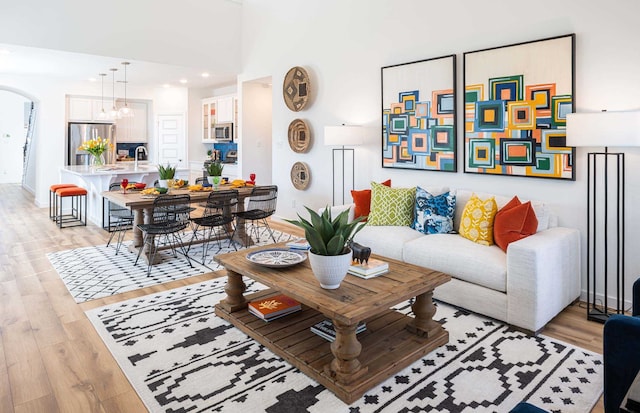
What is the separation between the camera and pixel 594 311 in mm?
3412

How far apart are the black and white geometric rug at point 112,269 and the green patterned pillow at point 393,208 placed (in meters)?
1.79

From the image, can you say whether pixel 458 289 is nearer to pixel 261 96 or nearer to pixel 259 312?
pixel 259 312

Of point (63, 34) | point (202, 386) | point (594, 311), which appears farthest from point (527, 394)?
point (63, 34)

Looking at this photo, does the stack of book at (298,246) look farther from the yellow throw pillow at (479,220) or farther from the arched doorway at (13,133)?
the arched doorway at (13,133)

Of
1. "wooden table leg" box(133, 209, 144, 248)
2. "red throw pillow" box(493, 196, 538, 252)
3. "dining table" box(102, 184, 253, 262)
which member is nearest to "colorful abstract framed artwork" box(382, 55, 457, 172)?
"red throw pillow" box(493, 196, 538, 252)

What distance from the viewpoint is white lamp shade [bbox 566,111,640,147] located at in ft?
9.36

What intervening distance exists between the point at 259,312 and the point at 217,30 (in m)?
5.89

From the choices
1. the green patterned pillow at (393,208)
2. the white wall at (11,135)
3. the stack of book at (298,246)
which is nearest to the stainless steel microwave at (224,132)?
the green patterned pillow at (393,208)

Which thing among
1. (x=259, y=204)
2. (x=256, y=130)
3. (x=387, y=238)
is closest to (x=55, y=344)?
(x=387, y=238)

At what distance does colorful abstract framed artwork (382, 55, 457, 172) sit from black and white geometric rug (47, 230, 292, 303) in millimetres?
2424

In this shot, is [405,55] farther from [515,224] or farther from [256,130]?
[256,130]

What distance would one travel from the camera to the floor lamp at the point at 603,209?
2.98 meters

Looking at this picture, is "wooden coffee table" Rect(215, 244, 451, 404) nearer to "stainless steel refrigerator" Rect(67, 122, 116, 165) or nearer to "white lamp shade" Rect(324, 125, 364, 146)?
"white lamp shade" Rect(324, 125, 364, 146)

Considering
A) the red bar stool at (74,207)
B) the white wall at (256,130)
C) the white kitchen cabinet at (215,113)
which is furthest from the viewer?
the white kitchen cabinet at (215,113)
